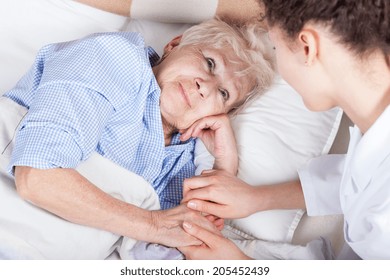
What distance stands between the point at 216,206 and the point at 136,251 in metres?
0.21

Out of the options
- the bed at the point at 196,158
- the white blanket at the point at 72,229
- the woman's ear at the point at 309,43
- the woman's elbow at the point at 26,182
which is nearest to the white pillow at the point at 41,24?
the bed at the point at 196,158

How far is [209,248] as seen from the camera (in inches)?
52.4

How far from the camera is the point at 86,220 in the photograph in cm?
127

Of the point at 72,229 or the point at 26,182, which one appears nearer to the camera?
the point at 26,182

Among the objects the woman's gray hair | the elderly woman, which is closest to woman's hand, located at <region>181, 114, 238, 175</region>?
the elderly woman

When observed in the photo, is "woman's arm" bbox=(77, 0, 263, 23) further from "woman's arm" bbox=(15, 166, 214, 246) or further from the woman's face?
"woman's arm" bbox=(15, 166, 214, 246)

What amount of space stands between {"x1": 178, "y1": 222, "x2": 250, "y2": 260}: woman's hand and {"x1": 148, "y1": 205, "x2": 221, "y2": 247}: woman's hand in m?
0.01

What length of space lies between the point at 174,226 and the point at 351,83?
53 centimetres

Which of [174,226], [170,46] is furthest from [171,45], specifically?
[174,226]

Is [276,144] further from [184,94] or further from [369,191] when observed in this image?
[369,191]

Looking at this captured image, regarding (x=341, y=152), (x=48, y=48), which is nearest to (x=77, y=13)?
(x=48, y=48)

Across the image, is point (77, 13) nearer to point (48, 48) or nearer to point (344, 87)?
point (48, 48)

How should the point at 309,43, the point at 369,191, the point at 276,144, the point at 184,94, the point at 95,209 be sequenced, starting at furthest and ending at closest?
the point at 276,144
the point at 184,94
the point at 95,209
the point at 369,191
the point at 309,43

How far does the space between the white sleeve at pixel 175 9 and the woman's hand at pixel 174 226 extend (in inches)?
24.8
